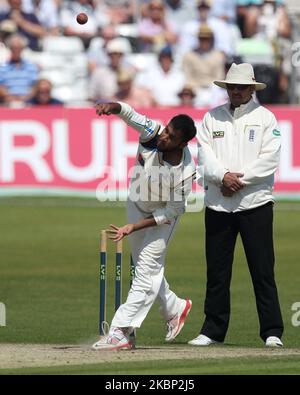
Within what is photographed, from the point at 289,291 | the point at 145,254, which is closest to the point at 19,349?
the point at 145,254

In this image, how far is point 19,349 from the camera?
34.2 ft

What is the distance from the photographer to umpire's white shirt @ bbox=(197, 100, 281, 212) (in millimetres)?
10750

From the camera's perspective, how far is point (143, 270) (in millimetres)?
10445

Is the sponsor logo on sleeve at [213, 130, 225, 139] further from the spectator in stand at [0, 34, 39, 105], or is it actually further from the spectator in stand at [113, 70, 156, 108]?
the spectator in stand at [0, 34, 39, 105]

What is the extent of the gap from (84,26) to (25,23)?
131 cm

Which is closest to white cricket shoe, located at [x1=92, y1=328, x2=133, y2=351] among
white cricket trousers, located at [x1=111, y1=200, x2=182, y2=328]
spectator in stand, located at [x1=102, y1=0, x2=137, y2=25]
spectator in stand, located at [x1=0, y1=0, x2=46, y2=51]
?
white cricket trousers, located at [x1=111, y1=200, x2=182, y2=328]

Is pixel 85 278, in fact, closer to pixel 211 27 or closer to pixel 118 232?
pixel 118 232

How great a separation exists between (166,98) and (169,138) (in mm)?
16078

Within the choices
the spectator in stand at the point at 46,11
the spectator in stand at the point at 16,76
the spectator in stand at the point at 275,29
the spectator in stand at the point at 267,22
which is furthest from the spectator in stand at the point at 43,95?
the spectator in stand at the point at 267,22

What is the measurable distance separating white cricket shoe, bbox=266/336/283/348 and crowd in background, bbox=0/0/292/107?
46.6 ft

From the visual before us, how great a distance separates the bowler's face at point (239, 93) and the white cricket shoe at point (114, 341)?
2.07 metres

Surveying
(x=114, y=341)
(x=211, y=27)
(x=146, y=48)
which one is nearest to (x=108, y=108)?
(x=114, y=341)
